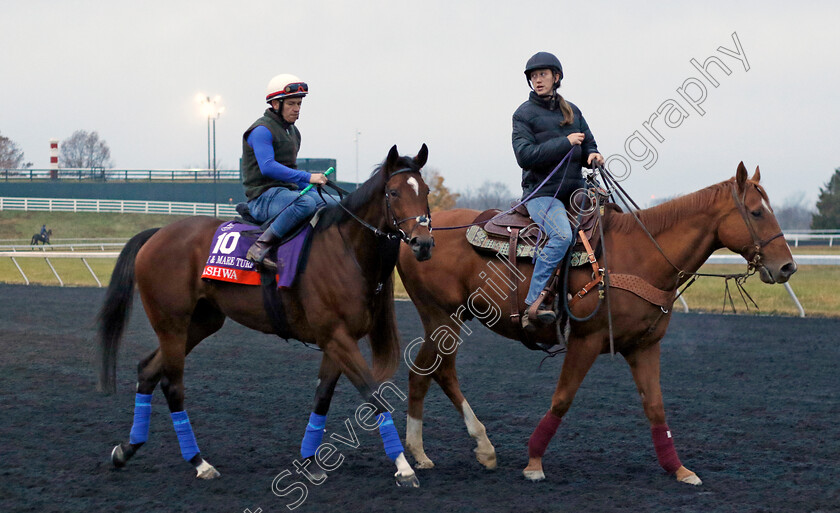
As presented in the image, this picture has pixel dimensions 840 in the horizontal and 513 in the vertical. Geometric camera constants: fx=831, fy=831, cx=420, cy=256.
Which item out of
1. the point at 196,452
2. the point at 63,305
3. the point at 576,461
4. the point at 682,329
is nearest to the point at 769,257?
the point at 576,461

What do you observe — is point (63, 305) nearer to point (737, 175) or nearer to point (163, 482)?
Answer: point (163, 482)

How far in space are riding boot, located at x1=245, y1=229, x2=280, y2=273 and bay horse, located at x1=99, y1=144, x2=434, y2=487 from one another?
0.20 metres

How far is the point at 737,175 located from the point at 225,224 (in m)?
3.44

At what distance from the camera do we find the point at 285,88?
5.63 m

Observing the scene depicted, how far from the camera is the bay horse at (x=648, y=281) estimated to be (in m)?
5.04

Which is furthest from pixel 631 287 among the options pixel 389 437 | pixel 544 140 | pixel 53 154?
pixel 53 154

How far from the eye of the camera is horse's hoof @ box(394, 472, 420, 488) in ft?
16.5

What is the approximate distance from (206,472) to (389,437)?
1.22m

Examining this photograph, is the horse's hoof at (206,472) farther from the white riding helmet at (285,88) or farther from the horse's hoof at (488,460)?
the white riding helmet at (285,88)

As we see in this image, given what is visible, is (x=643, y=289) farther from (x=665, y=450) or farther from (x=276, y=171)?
(x=276, y=171)

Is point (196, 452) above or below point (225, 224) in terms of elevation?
below

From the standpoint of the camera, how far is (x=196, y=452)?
5445mm

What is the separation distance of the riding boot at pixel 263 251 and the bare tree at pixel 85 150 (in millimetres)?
81786

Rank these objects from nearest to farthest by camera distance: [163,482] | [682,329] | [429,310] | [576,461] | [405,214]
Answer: [405,214]
[163,482]
[576,461]
[429,310]
[682,329]
